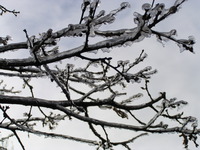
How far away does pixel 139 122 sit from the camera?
3016 mm

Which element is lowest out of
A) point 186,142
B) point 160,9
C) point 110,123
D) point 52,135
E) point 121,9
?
point 186,142

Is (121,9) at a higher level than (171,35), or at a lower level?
higher

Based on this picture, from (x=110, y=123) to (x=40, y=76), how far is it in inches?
90.7

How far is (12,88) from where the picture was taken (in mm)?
6297

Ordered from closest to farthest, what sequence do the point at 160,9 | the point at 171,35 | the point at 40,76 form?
the point at 160,9, the point at 171,35, the point at 40,76

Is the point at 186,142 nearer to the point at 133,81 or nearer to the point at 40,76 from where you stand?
the point at 133,81

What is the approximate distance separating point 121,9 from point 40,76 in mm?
2400

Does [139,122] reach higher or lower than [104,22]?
lower

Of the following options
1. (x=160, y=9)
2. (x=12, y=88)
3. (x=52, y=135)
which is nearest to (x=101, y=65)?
(x=52, y=135)

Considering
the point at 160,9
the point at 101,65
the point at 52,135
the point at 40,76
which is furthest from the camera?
the point at 40,76

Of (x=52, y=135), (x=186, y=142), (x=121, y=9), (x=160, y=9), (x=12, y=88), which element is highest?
(x=12, y=88)

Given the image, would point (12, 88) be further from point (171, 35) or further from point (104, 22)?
point (171, 35)

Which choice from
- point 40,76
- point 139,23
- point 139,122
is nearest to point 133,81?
point 139,122

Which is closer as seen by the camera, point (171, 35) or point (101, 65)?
point (171, 35)
